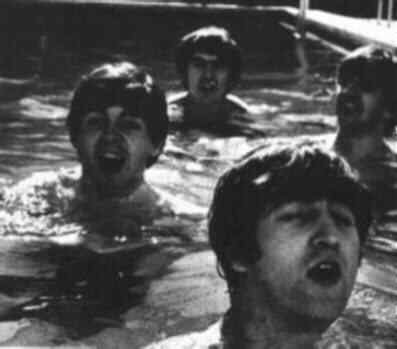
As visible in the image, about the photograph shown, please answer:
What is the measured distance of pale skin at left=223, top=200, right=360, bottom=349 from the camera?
3443 millimetres

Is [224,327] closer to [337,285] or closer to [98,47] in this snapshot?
[337,285]

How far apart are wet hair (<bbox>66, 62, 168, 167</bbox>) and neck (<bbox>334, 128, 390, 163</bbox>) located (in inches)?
60.9

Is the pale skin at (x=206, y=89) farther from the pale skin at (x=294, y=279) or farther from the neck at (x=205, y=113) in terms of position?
the pale skin at (x=294, y=279)

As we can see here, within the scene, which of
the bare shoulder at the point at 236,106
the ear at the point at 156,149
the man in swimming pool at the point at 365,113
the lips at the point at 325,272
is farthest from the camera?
the bare shoulder at the point at 236,106

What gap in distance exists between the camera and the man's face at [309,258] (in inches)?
→ 135

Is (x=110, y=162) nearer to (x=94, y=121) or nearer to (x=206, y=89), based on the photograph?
(x=94, y=121)

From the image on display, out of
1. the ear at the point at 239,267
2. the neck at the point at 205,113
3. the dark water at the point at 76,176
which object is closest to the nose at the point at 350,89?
the dark water at the point at 76,176

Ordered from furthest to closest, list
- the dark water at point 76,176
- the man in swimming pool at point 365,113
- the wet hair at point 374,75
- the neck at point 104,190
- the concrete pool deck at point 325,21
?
the concrete pool deck at point 325,21 → the wet hair at point 374,75 → the man in swimming pool at point 365,113 → the neck at point 104,190 → the dark water at point 76,176

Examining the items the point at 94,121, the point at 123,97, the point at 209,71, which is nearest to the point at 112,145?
the point at 94,121

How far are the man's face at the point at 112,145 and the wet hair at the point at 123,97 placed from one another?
0.06 metres

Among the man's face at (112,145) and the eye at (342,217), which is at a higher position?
the eye at (342,217)

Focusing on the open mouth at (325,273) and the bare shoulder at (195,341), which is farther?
the bare shoulder at (195,341)

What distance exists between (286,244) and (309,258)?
126mm

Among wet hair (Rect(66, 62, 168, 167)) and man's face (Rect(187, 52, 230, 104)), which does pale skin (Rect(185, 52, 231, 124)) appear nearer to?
man's face (Rect(187, 52, 230, 104))
